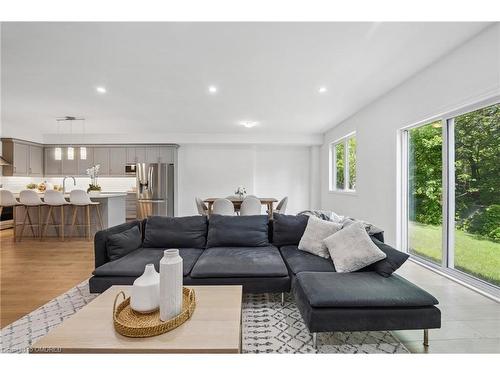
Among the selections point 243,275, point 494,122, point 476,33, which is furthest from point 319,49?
point 243,275

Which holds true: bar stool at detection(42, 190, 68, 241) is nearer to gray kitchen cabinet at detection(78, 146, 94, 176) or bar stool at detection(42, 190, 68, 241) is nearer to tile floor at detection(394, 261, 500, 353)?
gray kitchen cabinet at detection(78, 146, 94, 176)

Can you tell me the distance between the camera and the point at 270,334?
1919mm

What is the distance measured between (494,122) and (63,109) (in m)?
6.69

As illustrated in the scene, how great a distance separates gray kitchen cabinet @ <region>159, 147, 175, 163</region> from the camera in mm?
7309

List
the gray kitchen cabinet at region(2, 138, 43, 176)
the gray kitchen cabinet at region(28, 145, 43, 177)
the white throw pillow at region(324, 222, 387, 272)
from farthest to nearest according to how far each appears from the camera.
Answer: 1. the gray kitchen cabinet at region(28, 145, 43, 177)
2. the gray kitchen cabinet at region(2, 138, 43, 176)
3. the white throw pillow at region(324, 222, 387, 272)

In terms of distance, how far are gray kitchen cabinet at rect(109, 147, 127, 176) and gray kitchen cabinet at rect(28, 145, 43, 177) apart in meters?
1.93

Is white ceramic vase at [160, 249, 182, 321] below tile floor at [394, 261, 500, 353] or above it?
above

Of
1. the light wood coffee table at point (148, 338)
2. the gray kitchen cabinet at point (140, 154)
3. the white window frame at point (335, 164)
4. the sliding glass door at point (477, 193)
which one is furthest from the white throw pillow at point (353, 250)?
the gray kitchen cabinet at point (140, 154)

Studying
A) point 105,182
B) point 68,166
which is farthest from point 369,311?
point 68,166

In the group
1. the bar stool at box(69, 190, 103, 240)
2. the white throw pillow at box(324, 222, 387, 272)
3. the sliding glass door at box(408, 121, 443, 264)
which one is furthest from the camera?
the bar stool at box(69, 190, 103, 240)

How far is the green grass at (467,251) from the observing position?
2.66 meters

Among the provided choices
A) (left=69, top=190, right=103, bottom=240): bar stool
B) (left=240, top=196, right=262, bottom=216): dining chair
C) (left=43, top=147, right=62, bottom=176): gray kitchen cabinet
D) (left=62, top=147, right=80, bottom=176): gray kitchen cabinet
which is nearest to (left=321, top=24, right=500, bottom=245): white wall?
(left=240, top=196, right=262, bottom=216): dining chair

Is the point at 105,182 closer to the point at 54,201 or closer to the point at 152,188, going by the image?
the point at 152,188
